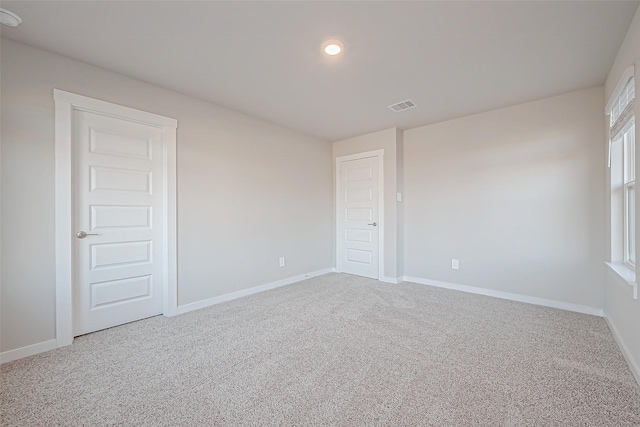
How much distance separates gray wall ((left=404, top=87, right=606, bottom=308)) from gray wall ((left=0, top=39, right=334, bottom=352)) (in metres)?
1.72

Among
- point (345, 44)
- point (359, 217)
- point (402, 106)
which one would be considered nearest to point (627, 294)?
point (402, 106)

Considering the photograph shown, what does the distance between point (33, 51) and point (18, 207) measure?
124 centimetres

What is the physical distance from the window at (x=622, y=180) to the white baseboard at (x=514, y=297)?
71cm

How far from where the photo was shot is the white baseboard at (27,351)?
2.02 meters

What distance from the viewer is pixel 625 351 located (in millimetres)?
2043

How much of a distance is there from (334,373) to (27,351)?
2376 millimetres

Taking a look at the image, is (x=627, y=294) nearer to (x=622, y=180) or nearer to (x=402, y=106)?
(x=622, y=180)

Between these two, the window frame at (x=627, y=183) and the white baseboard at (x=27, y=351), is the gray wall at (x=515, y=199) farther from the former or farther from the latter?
the white baseboard at (x=27, y=351)

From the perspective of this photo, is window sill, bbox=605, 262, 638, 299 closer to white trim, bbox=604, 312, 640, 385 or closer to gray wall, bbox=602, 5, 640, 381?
gray wall, bbox=602, 5, 640, 381

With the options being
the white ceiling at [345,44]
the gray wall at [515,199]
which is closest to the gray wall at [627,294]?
the white ceiling at [345,44]

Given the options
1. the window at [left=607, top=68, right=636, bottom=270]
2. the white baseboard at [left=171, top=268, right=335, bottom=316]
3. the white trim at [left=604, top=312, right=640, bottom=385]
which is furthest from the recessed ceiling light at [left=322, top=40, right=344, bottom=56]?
the white trim at [left=604, top=312, right=640, bottom=385]

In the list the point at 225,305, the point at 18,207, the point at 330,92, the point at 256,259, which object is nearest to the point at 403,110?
the point at 330,92

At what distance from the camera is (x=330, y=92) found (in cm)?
300

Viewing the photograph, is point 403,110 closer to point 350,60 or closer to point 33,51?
point 350,60
